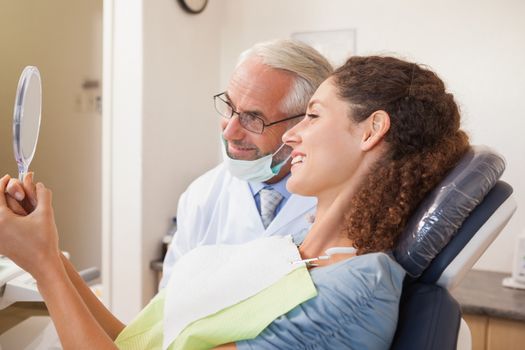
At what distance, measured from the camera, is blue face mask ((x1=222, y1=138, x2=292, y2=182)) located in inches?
60.1

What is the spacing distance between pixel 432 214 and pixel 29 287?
90 cm

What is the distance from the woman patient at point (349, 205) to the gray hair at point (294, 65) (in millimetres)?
388

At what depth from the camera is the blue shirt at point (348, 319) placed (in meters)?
0.86

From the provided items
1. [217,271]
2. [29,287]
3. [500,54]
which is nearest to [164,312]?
[217,271]

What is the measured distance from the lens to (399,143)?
1021 mm

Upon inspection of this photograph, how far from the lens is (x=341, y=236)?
1076 millimetres

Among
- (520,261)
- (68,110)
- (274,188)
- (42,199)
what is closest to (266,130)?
(274,188)

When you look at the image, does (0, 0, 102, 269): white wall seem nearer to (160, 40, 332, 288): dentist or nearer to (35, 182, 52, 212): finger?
(160, 40, 332, 288): dentist

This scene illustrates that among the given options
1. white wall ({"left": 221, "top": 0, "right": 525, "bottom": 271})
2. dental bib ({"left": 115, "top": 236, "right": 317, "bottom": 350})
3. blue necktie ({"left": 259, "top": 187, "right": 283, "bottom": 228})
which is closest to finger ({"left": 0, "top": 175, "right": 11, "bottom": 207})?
dental bib ({"left": 115, "top": 236, "right": 317, "bottom": 350})

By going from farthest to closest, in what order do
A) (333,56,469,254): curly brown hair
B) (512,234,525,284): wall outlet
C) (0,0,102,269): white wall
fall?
(0,0,102,269): white wall < (512,234,525,284): wall outlet < (333,56,469,254): curly brown hair

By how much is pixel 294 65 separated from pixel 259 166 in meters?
0.32

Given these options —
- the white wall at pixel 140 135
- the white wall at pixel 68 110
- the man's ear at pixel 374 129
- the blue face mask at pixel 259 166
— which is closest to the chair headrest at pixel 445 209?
the man's ear at pixel 374 129

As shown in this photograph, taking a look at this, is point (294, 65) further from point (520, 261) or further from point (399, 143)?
point (520, 261)

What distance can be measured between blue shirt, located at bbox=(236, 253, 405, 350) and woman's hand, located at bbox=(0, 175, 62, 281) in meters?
0.38
